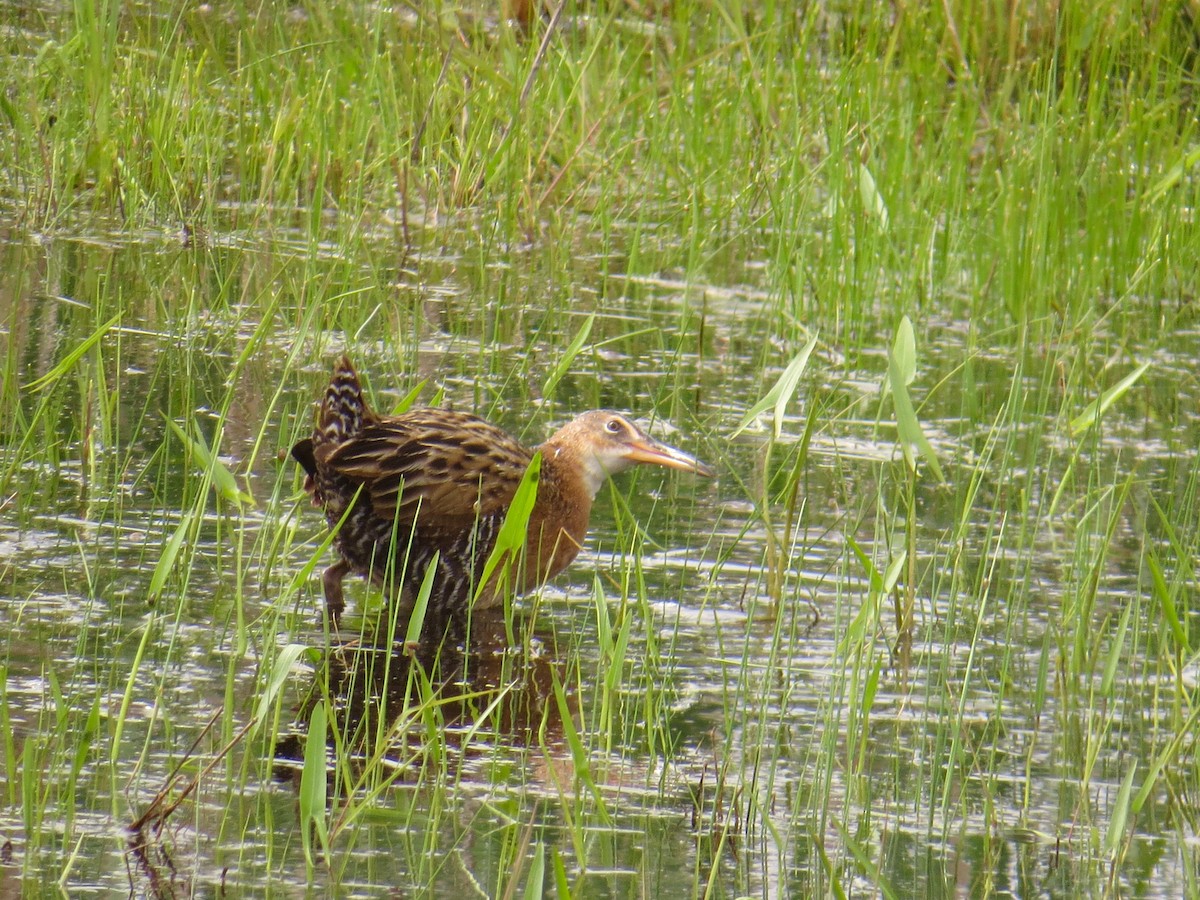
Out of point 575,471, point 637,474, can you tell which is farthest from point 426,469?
point 637,474

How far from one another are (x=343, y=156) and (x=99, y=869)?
5.87m

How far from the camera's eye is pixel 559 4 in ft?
21.2

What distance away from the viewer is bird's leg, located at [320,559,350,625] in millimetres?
5438

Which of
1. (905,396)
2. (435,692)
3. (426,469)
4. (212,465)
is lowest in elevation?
(435,692)

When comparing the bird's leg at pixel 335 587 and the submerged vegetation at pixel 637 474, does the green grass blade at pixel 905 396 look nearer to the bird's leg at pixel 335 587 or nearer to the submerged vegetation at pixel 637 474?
the submerged vegetation at pixel 637 474

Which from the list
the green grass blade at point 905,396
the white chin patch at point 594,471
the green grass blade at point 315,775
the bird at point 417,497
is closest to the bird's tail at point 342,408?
the bird at point 417,497

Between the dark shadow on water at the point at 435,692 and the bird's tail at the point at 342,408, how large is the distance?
584 millimetres

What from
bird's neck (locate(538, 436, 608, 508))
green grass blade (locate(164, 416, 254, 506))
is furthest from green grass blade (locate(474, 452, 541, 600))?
bird's neck (locate(538, 436, 608, 508))

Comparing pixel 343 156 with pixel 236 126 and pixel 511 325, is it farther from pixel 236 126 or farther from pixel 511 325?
pixel 511 325

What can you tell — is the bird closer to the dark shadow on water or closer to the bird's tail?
the bird's tail

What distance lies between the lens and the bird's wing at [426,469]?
556cm

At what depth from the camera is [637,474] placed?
6.51 metres

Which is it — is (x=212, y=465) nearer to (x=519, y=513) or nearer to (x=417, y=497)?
(x=519, y=513)

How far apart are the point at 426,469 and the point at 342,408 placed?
0.30m
